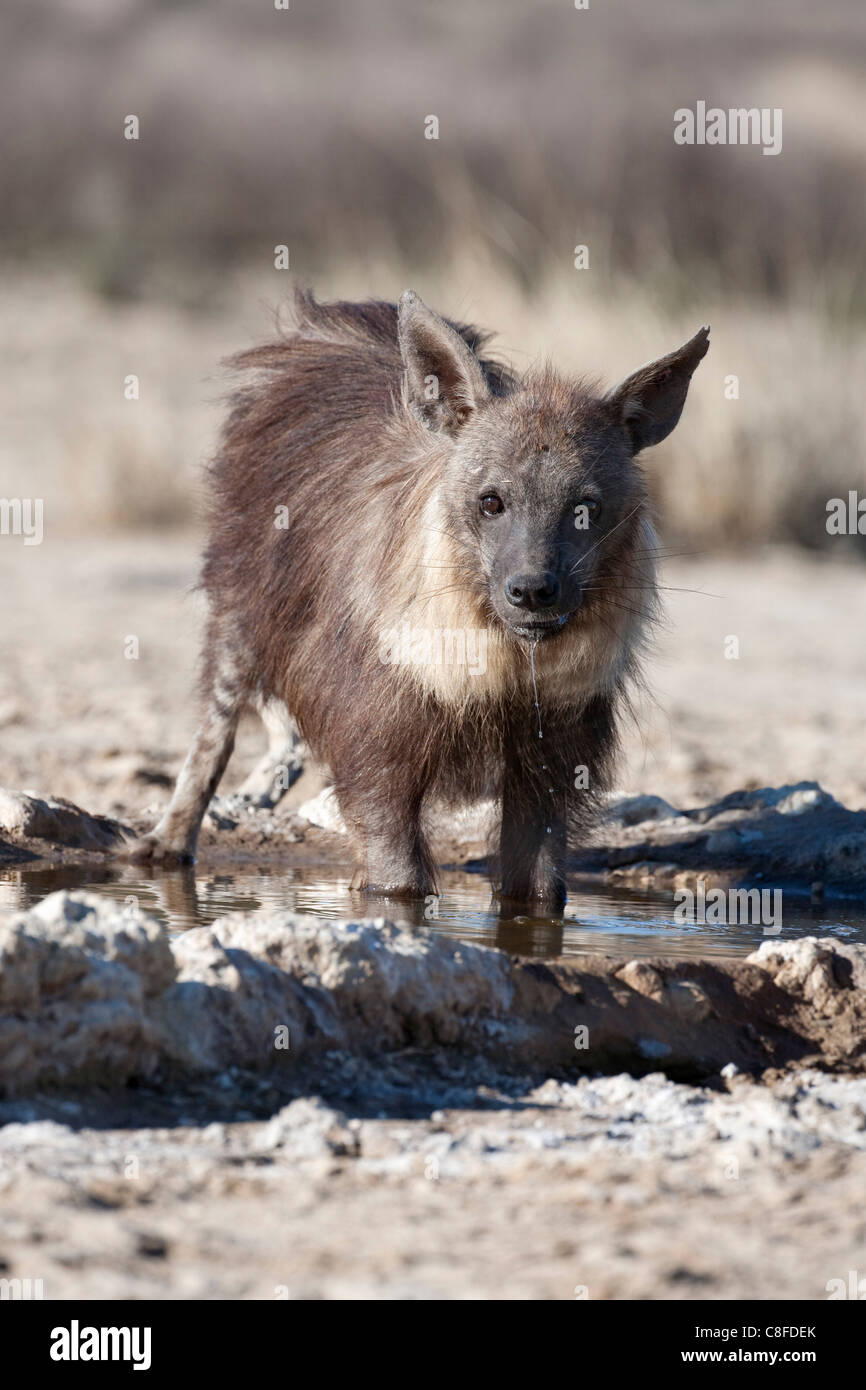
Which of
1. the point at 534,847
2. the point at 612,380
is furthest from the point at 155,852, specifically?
the point at 612,380

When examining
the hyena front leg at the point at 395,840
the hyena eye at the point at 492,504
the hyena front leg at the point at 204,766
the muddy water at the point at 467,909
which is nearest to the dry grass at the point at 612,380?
the hyena front leg at the point at 204,766

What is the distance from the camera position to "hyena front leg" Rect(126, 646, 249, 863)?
6.57 metres

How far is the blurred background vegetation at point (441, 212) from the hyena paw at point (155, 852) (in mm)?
1904

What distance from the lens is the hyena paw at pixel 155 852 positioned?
6480 mm

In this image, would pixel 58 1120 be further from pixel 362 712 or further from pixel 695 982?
pixel 362 712

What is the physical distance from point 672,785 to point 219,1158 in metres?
4.98

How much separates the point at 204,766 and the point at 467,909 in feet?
4.46

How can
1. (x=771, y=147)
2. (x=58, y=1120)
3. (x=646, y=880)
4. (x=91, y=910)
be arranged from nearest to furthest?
(x=58, y=1120)
(x=91, y=910)
(x=646, y=880)
(x=771, y=147)

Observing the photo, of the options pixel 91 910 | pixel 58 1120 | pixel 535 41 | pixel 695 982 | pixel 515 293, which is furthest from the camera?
pixel 535 41

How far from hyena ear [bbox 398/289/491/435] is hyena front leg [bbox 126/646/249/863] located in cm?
154

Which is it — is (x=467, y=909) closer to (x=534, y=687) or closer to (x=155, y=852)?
(x=534, y=687)

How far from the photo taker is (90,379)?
1908 centimetres

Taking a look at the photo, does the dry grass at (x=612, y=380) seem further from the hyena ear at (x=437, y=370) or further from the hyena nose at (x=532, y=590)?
the hyena nose at (x=532, y=590)

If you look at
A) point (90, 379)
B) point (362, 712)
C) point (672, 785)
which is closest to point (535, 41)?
point (90, 379)
